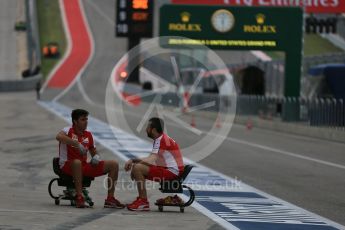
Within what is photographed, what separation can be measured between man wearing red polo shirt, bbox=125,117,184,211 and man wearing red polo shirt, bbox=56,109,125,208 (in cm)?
29

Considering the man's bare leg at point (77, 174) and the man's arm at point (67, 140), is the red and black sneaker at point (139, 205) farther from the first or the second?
the man's arm at point (67, 140)

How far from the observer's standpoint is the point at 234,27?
42.6 meters

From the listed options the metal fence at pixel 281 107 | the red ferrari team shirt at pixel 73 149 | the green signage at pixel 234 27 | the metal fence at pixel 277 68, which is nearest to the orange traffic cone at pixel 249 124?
the metal fence at pixel 281 107

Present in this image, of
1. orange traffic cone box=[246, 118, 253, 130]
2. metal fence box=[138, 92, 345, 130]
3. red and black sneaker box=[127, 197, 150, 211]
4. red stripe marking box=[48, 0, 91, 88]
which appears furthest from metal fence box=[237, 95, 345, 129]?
red stripe marking box=[48, 0, 91, 88]

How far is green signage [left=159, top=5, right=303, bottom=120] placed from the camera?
139 feet

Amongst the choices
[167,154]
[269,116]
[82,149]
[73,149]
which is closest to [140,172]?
[167,154]

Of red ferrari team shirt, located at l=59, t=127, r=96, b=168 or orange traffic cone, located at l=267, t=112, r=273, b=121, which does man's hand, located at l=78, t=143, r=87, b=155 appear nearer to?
red ferrari team shirt, located at l=59, t=127, r=96, b=168

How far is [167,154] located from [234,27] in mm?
30562

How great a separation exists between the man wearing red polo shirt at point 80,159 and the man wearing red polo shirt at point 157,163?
0.29 m

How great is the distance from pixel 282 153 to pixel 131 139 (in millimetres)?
5215

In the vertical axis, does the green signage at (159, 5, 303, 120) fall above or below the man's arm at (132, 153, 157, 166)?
above

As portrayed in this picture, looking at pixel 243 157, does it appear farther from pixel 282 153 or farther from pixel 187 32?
pixel 187 32

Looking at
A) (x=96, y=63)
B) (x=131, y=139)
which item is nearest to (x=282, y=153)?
(x=131, y=139)

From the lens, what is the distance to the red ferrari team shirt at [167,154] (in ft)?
40.4
